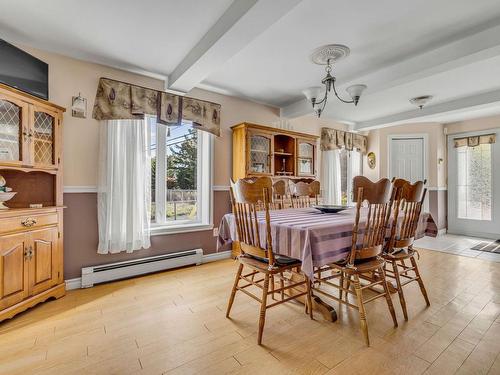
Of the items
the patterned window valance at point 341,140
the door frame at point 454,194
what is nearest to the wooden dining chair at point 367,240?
the patterned window valance at point 341,140

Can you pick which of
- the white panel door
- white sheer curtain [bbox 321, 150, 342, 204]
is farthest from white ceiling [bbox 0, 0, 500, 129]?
the white panel door

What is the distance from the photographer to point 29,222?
211cm

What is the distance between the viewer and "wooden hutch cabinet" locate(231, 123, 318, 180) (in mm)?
3555

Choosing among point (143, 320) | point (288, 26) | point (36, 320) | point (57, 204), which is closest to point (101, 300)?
point (36, 320)

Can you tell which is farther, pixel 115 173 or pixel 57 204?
pixel 115 173

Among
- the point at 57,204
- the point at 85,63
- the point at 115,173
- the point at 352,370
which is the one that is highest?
the point at 85,63

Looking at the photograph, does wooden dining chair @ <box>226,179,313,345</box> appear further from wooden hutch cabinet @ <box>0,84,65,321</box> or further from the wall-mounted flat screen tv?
the wall-mounted flat screen tv

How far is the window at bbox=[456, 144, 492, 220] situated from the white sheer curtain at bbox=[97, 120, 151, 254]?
19.5 ft

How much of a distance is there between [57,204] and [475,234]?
267 inches

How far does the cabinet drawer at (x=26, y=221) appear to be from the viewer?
1.95m

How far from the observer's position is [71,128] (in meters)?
2.63

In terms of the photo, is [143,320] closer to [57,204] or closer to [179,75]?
[57,204]

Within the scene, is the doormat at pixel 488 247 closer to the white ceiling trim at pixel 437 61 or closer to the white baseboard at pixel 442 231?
the white baseboard at pixel 442 231

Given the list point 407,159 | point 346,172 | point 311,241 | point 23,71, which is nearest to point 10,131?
point 23,71
